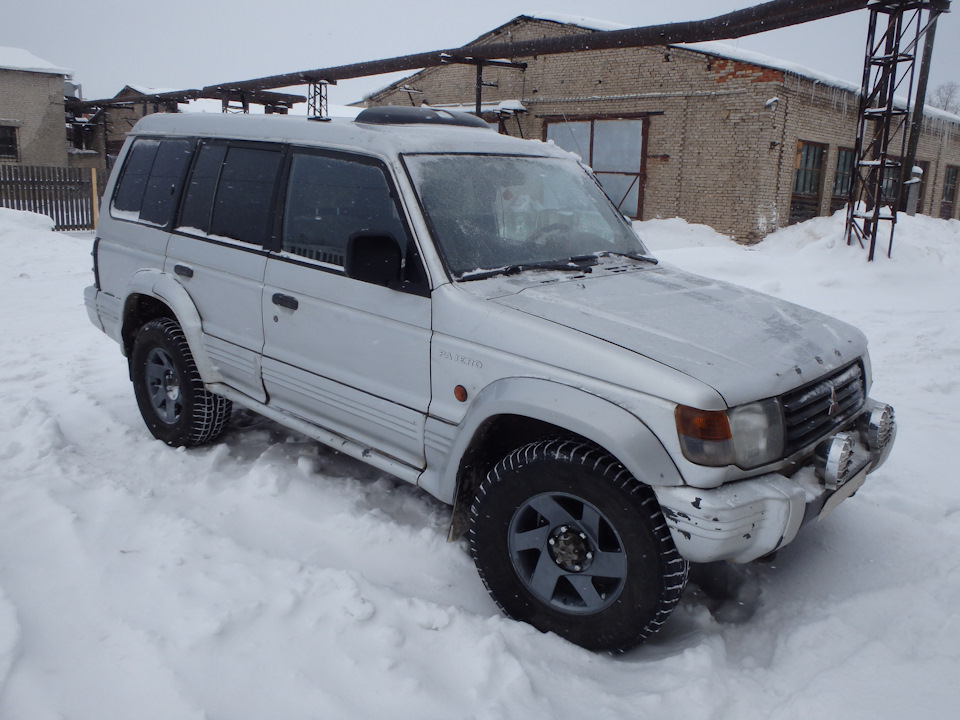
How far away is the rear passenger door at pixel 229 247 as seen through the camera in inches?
147

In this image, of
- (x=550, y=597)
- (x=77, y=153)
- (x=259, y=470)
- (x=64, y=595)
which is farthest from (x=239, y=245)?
(x=77, y=153)

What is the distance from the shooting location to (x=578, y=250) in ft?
11.6

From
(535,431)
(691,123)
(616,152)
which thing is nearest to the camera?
(535,431)

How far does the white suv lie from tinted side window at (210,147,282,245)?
0.01 meters

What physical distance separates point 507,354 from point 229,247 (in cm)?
196

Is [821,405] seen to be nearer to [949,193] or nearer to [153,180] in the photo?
[153,180]

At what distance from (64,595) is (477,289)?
200 centimetres

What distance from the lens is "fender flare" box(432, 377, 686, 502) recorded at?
2.38m

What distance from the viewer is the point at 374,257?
116 inches

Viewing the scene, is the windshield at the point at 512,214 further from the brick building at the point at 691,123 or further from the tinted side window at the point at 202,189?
the brick building at the point at 691,123

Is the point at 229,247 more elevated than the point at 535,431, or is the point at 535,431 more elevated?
the point at 229,247

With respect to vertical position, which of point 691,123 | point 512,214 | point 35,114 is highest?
point 35,114

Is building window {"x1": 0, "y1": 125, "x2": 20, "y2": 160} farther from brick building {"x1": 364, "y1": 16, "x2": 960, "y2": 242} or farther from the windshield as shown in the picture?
the windshield

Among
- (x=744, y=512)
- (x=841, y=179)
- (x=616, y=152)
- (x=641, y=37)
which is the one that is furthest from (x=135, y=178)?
(x=841, y=179)
